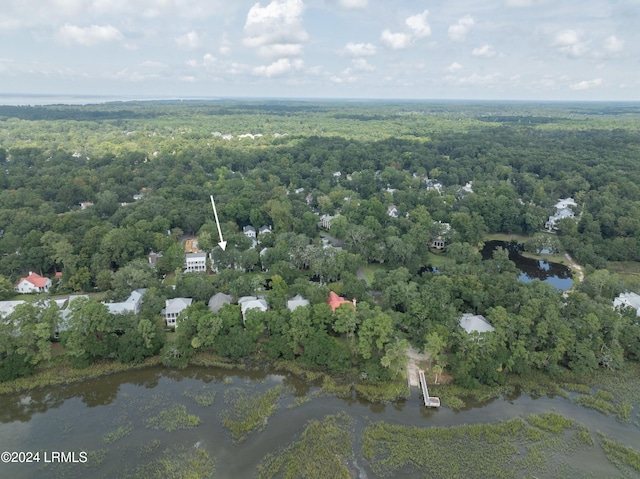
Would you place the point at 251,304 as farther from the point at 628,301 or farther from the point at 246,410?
the point at 628,301

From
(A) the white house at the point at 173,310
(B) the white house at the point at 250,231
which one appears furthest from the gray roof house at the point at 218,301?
(B) the white house at the point at 250,231

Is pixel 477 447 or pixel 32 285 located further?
pixel 32 285

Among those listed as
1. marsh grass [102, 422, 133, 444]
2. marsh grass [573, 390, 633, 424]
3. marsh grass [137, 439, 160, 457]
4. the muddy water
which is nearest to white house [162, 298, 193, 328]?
the muddy water

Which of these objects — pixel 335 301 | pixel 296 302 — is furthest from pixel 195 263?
pixel 335 301

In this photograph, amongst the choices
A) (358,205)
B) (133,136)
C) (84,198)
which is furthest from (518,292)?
(133,136)

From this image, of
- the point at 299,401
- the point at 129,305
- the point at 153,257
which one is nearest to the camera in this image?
the point at 299,401

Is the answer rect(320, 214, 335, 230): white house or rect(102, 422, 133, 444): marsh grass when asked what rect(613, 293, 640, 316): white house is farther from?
rect(102, 422, 133, 444): marsh grass
